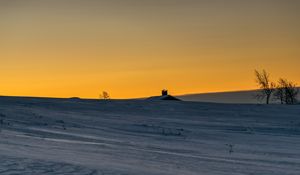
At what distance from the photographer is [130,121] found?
2419cm

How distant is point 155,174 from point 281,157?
239 inches

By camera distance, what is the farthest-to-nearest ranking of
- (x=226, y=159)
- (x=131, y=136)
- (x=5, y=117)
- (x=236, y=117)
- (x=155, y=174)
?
1. (x=236, y=117)
2. (x=5, y=117)
3. (x=131, y=136)
4. (x=226, y=159)
5. (x=155, y=174)

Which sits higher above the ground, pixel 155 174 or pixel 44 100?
pixel 44 100

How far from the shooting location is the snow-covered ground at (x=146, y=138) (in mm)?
10453

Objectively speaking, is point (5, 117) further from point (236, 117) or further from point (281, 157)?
point (236, 117)

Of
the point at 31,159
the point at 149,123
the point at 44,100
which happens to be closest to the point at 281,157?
the point at 31,159

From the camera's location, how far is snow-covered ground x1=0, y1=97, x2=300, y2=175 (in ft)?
34.3

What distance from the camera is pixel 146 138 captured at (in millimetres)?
18125

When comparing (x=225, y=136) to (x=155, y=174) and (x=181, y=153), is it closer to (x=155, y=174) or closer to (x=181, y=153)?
(x=181, y=153)

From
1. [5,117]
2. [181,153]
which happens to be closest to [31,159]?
[181,153]

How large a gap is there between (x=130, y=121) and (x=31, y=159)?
569 inches

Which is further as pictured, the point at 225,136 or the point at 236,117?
the point at 236,117

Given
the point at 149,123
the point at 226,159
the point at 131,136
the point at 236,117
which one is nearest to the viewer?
the point at 226,159

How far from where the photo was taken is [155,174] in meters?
9.76
